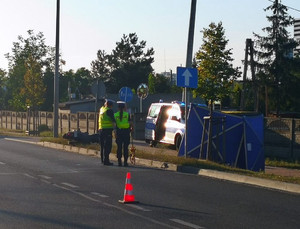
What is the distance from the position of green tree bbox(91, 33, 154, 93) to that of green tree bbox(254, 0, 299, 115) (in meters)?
29.3

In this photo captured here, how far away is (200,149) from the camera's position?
17.7 meters

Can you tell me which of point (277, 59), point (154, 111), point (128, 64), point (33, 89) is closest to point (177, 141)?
point (154, 111)

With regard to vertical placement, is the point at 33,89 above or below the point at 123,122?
above

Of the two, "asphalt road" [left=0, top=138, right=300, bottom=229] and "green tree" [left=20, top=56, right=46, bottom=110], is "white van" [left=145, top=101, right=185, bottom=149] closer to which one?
"asphalt road" [left=0, top=138, right=300, bottom=229]

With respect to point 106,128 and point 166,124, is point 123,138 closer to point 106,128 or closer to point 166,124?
point 106,128

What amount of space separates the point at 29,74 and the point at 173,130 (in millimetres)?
21628

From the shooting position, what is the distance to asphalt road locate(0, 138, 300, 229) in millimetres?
8656

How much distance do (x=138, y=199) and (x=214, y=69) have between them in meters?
12.8

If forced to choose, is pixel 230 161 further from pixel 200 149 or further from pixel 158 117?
pixel 158 117

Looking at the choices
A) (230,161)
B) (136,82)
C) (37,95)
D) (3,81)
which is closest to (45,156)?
(230,161)

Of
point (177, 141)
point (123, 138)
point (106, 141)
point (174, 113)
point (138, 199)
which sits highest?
point (174, 113)

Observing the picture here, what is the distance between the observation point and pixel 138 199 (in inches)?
426

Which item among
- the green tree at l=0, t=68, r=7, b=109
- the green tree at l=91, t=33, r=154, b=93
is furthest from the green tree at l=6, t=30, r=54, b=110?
the green tree at l=91, t=33, r=154, b=93

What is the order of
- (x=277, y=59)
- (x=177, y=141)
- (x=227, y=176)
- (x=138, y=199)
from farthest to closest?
(x=277, y=59) → (x=177, y=141) → (x=227, y=176) → (x=138, y=199)
